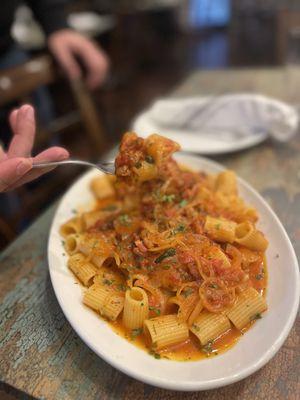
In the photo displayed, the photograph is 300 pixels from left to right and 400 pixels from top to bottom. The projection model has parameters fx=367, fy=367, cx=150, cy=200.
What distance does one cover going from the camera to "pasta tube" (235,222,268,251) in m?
1.33

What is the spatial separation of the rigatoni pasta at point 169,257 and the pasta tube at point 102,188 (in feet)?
0.37

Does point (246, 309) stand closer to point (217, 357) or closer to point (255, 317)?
point (255, 317)

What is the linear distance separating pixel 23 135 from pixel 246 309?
94 cm

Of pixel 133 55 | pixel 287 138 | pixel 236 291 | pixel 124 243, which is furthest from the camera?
pixel 133 55

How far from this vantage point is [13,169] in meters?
1.10

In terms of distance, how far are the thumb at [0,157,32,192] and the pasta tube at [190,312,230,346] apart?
28.1 inches

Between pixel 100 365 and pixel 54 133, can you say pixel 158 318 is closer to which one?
pixel 100 365

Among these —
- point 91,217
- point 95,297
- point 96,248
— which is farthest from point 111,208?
point 95,297

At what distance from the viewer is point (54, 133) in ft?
7.66

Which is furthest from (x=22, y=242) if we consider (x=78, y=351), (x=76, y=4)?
(x=76, y=4)

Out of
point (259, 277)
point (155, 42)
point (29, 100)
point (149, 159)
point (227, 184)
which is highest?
point (29, 100)

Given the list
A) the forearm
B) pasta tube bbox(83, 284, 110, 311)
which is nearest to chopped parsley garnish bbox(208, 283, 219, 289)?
pasta tube bbox(83, 284, 110, 311)

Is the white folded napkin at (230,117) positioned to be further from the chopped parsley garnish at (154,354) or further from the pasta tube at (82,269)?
the chopped parsley garnish at (154,354)

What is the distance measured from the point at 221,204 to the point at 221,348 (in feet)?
2.04
